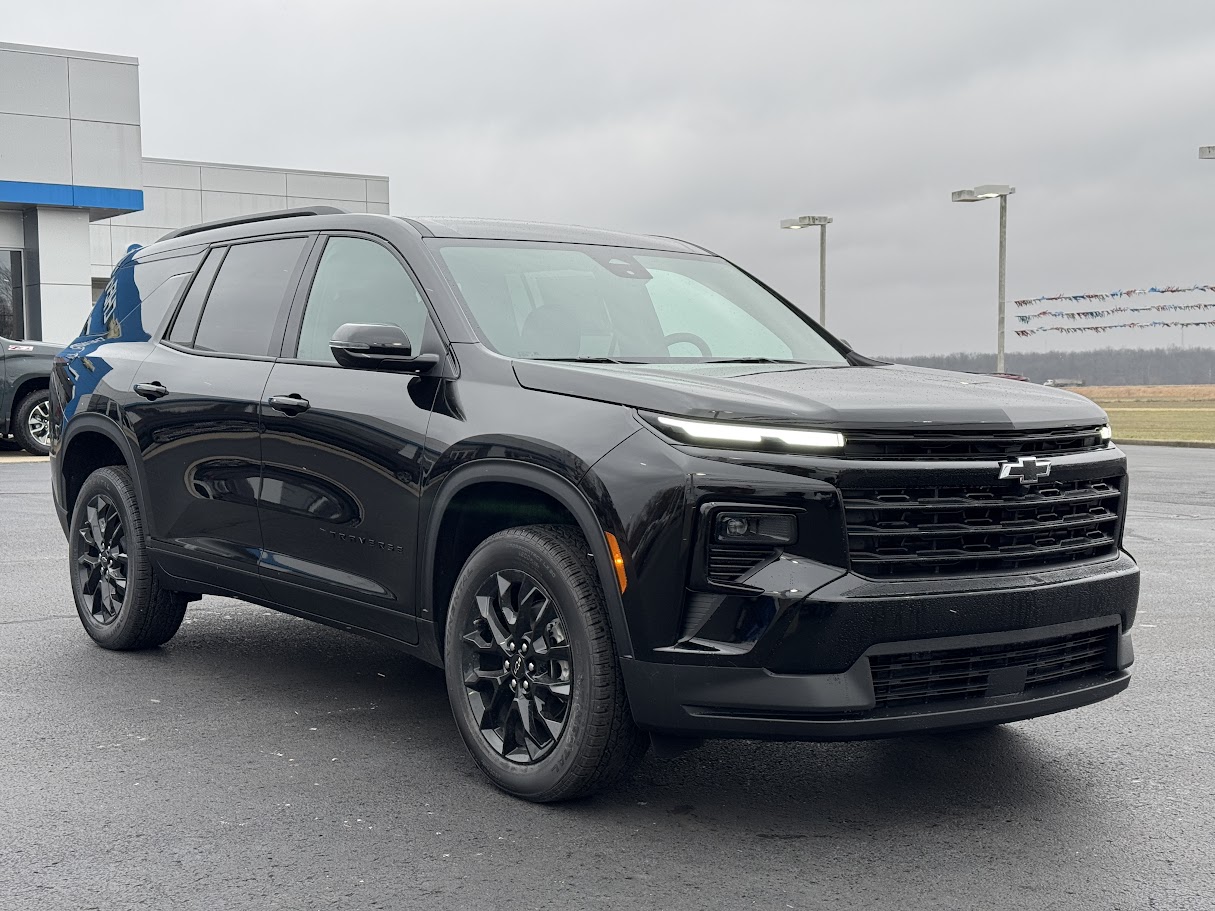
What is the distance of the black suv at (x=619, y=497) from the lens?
396 cm

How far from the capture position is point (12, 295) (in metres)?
31.3

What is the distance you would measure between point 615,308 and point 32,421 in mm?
16430

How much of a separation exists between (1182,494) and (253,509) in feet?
42.0

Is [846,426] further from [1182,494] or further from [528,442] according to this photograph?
[1182,494]

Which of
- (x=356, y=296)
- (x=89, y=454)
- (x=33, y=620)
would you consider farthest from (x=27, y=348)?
(x=356, y=296)

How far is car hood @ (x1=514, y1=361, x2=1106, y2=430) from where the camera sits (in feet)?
13.2

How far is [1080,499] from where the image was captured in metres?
4.41

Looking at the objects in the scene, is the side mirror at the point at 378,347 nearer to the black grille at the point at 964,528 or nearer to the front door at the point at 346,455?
the front door at the point at 346,455

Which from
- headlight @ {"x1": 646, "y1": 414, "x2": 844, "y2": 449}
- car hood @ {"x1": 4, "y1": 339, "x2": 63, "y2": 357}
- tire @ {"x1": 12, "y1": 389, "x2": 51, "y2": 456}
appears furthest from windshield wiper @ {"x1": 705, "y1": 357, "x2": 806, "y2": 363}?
tire @ {"x1": 12, "y1": 389, "x2": 51, "y2": 456}

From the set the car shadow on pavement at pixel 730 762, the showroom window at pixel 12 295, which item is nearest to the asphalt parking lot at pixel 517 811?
the car shadow on pavement at pixel 730 762

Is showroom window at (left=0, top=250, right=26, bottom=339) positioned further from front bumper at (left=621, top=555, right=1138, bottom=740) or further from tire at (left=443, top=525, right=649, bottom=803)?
front bumper at (left=621, top=555, right=1138, bottom=740)

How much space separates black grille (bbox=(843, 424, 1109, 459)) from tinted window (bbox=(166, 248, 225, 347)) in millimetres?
3460

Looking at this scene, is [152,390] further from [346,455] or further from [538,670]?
[538,670]

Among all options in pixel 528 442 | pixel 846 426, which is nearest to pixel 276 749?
pixel 528 442
